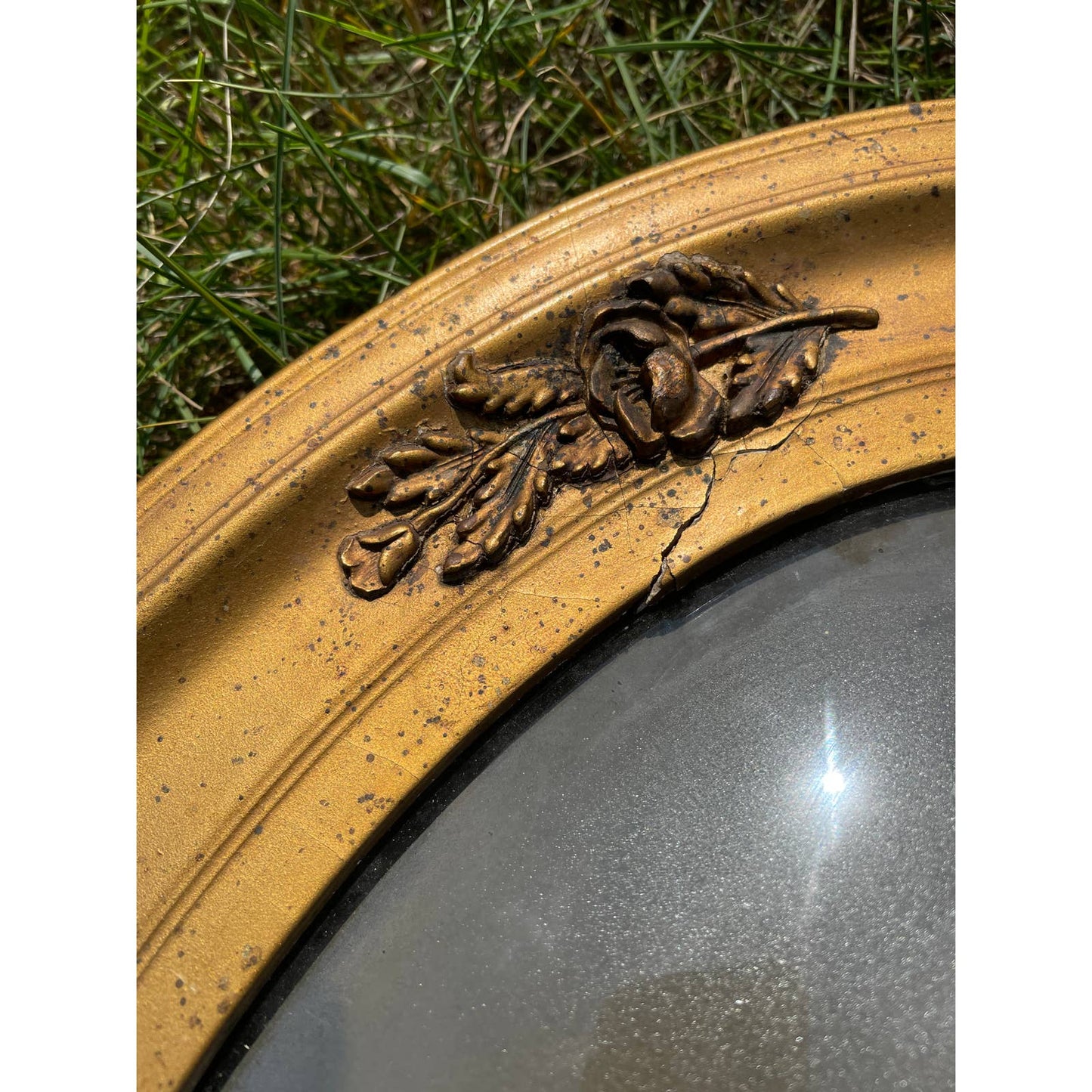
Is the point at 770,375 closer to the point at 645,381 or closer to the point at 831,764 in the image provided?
the point at 645,381

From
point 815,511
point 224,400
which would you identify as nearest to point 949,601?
point 815,511

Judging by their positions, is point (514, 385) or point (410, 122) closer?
point (514, 385)

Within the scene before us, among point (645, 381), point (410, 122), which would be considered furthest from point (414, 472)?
point (410, 122)

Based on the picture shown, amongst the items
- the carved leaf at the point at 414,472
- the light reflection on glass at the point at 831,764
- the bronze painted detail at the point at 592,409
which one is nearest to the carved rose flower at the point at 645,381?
the bronze painted detail at the point at 592,409

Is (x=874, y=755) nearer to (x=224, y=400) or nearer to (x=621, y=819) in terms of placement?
(x=621, y=819)

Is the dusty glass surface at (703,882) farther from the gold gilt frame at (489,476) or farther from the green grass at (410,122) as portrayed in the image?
the green grass at (410,122)

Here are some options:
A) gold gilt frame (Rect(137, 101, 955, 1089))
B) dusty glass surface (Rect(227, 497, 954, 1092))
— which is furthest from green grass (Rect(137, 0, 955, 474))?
dusty glass surface (Rect(227, 497, 954, 1092))

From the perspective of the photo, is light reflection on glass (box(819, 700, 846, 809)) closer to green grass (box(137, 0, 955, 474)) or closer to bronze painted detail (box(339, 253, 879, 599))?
bronze painted detail (box(339, 253, 879, 599))
